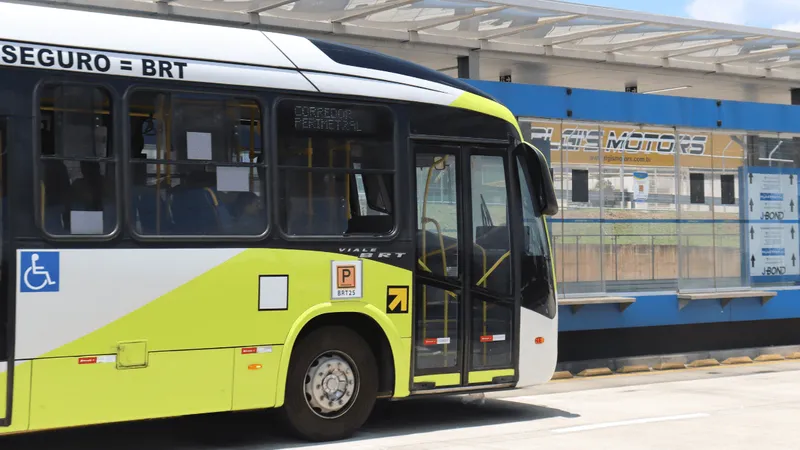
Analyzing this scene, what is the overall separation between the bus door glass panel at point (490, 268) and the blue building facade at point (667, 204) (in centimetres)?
342

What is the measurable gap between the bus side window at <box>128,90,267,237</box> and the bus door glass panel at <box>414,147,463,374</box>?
1.54 metres

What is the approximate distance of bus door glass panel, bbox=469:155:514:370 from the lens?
402 inches

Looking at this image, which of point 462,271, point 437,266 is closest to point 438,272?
point 437,266

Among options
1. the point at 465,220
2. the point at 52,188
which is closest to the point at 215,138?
the point at 52,188

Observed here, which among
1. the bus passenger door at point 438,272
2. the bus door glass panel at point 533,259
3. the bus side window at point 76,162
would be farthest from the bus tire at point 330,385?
the bus side window at point 76,162

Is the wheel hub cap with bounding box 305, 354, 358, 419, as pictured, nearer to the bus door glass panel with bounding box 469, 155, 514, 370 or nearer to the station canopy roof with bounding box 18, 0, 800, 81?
the bus door glass panel with bounding box 469, 155, 514, 370

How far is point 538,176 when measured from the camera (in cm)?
1077

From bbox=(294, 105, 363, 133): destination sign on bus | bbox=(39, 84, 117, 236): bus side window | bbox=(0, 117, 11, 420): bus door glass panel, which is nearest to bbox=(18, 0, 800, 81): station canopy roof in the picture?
bbox=(294, 105, 363, 133): destination sign on bus

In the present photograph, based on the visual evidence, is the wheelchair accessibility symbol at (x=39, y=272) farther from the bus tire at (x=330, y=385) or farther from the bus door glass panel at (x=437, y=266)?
the bus door glass panel at (x=437, y=266)

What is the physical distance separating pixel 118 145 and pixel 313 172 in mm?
1634

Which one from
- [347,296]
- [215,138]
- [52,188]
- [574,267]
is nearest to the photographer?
[52,188]

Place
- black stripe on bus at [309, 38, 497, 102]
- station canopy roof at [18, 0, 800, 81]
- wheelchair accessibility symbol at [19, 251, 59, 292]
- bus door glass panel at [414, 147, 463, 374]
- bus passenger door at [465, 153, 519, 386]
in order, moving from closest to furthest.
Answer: wheelchair accessibility symbol at [19, 251, 59, 292] < black stripe on bus at [309, 38, 497, 102] < bus door glass panel at [414, 147, 463, 374] < bus passenger door at [465, 153, 519, 386] < station canopy roof at [18, 0, 800, 81]

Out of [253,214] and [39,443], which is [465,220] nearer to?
[253,214]

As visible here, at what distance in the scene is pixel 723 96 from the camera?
3106 cm
